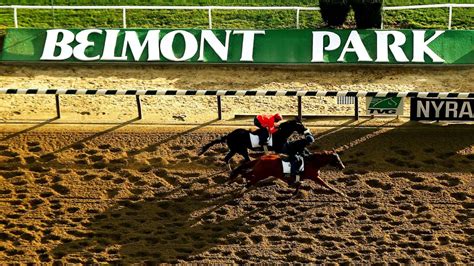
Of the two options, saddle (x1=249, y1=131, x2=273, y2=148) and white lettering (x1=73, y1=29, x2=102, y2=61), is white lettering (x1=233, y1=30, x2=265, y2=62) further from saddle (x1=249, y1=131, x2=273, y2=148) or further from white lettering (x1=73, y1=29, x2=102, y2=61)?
saddle (x1=249, y1=131, x2=273, y2=148)

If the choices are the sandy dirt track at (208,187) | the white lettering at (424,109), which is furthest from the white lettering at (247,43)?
the white lettering at (424,109)

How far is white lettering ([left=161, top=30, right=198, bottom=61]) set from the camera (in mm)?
20750

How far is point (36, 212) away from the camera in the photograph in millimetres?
15633

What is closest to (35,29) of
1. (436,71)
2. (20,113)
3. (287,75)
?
(20,113)

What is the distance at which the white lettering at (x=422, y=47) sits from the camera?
2052cm

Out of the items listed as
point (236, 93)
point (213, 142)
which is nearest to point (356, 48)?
point (236, 93)

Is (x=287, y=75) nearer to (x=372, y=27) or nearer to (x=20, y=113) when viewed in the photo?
(x=372, y=27)

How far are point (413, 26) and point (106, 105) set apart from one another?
7.93 metres

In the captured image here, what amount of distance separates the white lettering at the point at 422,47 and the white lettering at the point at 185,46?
16.0ft

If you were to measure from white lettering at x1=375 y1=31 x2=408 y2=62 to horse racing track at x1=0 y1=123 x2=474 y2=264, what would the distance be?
3131 millimetres

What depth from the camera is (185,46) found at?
68.5ft

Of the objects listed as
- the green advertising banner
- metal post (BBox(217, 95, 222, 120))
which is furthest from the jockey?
the green advertising banner

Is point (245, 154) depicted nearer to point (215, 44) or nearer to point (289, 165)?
point (289, 165)

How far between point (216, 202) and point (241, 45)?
A: 233 inches
